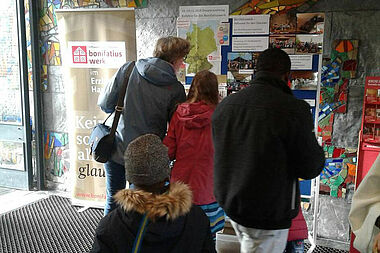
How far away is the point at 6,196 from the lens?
3855 millimetres

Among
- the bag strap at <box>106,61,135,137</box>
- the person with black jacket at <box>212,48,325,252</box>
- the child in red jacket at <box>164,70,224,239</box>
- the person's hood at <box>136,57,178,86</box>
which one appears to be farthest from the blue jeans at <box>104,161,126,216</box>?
the person with black jacket at <box>212,48,325,252</box>

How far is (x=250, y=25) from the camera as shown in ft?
9.42

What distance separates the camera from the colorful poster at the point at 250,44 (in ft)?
9.39

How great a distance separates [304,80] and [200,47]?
877 mm

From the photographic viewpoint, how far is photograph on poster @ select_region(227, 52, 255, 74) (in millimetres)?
2924

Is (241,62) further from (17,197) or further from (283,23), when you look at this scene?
(17,197)

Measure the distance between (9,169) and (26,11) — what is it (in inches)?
66.8

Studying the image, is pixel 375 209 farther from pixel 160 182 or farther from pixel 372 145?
pixel 372 145

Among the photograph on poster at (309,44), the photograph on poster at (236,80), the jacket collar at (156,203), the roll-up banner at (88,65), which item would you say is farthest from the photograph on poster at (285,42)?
the jacket collar at (156,203)

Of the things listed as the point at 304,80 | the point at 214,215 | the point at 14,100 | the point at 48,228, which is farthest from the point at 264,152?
the point at 14,100

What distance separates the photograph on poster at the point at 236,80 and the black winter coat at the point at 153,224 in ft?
6.17

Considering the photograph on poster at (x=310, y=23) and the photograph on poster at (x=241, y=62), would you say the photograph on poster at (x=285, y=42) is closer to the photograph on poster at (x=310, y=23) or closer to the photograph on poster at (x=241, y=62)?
the photograph on poster at (x=310, y=23)

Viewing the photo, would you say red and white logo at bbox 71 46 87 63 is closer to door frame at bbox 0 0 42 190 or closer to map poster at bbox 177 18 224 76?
door frame at bbox 0 0 42 190

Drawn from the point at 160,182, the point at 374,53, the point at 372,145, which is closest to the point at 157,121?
the point at 160,182
